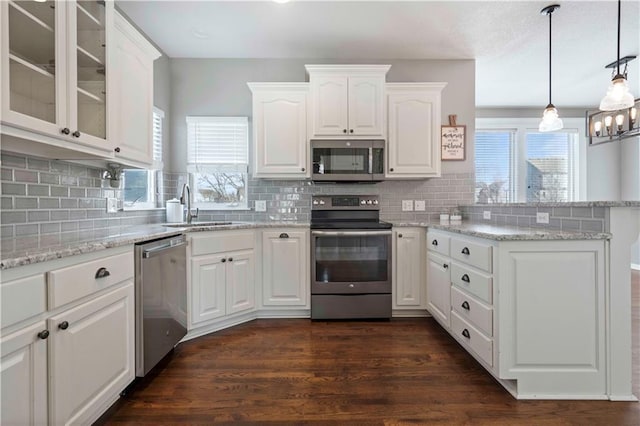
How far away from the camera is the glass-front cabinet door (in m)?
1.26

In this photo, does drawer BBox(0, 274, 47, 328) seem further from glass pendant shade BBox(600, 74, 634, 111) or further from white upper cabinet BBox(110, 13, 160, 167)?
glass pendant shade BBox(600, 74, 634, 111)

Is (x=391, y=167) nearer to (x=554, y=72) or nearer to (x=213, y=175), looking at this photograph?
(x=213, y=175)

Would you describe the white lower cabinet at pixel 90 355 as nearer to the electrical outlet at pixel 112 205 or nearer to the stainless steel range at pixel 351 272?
the electrical outlet at pixel 112 205

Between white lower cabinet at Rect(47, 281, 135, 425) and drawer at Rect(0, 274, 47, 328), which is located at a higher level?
drawer at Rect(0, 274, 47, 328)

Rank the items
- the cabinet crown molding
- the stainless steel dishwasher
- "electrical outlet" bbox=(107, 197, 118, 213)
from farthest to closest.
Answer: the cabinet crown molding < "electrical outlet" bbox=(107, 197, 118, 213) < the stainless steel dishwasher

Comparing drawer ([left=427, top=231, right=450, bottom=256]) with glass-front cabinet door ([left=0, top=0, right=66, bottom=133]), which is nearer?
glass-front cabinet door ([left=0, top=0, right=66, bottom=133])

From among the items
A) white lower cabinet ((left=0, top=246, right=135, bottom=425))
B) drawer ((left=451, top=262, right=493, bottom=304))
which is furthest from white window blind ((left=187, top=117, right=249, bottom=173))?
drawer ((left=451, top=262, right=493, bottom=304))

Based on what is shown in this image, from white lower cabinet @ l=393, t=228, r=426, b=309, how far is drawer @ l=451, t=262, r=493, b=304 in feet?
2.08

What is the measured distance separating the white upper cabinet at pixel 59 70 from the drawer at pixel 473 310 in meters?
2.39

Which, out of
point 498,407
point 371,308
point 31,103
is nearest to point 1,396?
point 31,103

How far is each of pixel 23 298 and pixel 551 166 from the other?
22.3 feet

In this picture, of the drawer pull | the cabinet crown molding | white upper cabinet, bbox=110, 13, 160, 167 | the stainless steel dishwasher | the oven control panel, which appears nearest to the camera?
the drawer pull

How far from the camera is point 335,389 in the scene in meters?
1.81

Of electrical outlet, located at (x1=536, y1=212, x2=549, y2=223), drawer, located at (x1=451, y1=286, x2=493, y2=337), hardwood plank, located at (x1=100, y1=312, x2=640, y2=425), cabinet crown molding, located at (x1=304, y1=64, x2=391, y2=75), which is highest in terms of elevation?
cabinet crown molding, located at (x1=304, y1=64, x2=391, y2=75)
